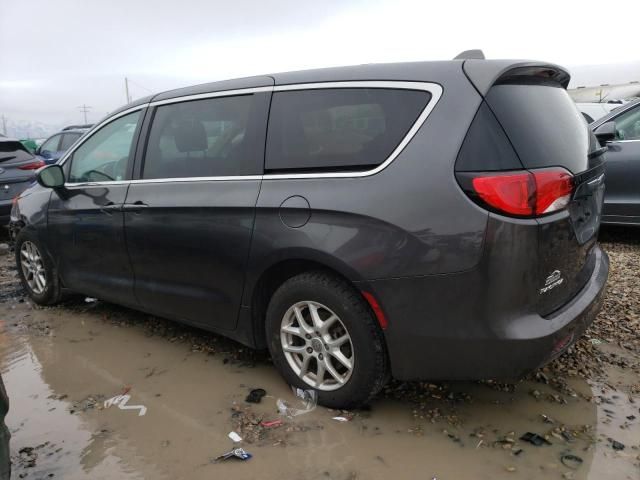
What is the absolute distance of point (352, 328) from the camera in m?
2.57

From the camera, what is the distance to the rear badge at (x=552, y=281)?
2.33 meters

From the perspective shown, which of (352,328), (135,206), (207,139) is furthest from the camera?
(135,206)

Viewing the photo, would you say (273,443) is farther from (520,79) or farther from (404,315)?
(520,79)

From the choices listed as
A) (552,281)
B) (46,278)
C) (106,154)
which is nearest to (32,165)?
(46,278)

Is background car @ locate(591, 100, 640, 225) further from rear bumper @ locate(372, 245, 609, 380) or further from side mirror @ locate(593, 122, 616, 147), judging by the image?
rear bumper @ locate(372, 245, 609, 380)

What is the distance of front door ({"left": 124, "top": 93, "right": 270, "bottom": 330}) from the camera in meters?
3.00

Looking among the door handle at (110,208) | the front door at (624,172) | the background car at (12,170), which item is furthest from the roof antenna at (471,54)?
the background car at (12,170)

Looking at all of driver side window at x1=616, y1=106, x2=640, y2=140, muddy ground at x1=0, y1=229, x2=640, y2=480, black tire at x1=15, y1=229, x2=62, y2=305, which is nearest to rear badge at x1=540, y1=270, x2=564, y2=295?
muddy ground at x1=0, y1=229, x2=640, y2=480

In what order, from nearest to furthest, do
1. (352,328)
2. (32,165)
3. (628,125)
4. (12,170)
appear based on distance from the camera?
(352,328)
(628,125)
(12,170)
(32,165)

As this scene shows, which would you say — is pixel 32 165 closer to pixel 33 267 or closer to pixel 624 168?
pixel 33 267

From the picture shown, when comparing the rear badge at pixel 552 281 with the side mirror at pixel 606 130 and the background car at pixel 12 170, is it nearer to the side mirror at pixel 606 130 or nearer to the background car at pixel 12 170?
the side mirror at pixel 606 130

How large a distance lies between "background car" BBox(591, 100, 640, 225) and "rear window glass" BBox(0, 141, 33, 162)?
26.2 feet

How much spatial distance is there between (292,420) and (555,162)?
186 cm

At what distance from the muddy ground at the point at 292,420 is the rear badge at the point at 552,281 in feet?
2.50
